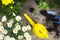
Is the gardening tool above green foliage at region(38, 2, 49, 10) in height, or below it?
below

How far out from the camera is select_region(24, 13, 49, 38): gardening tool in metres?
1.41

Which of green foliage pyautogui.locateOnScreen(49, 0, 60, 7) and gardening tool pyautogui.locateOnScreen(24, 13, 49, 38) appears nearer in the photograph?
gardening tool pyautogui.locateOnScreen(24, 13, 49, 38)

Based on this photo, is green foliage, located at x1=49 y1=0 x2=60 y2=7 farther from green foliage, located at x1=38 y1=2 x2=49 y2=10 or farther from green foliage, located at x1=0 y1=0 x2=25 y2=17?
green foliage, located at x1=0 y1=0 x2=25 y2=17

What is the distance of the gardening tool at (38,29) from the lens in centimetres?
141

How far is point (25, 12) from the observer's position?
5.04 feet

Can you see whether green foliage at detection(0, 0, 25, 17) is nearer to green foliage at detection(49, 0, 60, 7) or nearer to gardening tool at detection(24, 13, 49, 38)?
gardening tool at detection(24, 13, 49, 38)

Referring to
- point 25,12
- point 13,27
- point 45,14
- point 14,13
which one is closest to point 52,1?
point 45,14

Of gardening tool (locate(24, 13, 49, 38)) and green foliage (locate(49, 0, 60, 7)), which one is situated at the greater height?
green foliage (locate(49, 0, 60, 7))

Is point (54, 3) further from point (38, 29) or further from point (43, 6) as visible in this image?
point (38, 29)

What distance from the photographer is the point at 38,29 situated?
1434 millimetres

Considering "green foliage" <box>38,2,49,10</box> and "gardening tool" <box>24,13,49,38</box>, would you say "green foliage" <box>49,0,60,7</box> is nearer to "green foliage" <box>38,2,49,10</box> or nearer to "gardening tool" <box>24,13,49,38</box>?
"green foliage" <box>38,2,49,10</box>

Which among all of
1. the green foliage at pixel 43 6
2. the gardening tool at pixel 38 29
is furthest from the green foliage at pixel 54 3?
the gardening tool at pixel 38 29

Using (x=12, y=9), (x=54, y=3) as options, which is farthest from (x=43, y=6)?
(x=12, y=9)

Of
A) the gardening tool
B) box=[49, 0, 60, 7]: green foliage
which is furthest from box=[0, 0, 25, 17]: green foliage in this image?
box=[49, 0, 60, 7]: green foliage
